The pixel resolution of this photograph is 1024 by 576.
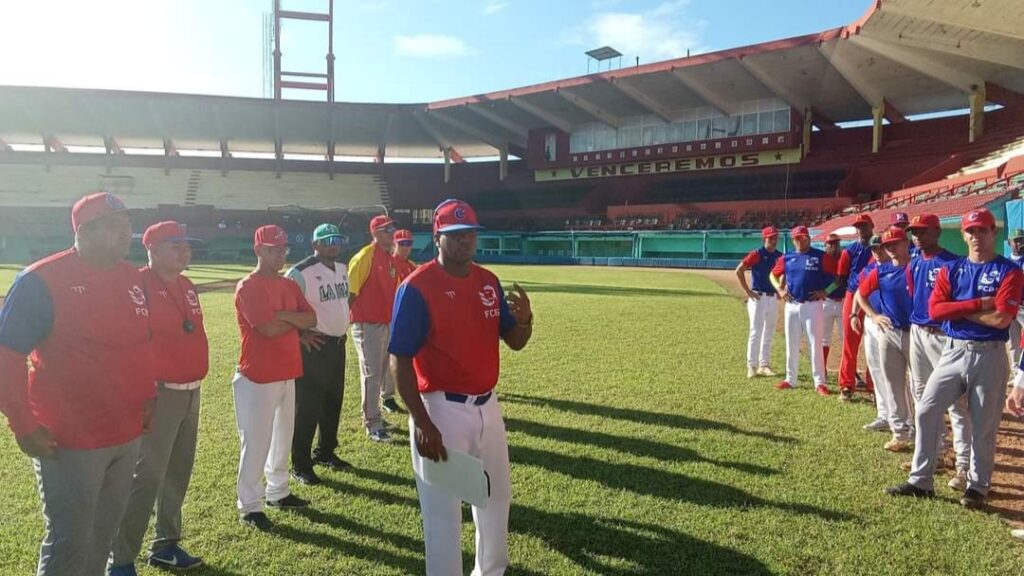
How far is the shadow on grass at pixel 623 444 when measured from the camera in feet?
17.4

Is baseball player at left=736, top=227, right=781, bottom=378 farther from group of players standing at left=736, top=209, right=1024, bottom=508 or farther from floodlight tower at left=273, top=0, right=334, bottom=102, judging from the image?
floodlight tower at left=273, top=0, right=334, bottom=102

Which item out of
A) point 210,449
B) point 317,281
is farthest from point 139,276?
point 210,449

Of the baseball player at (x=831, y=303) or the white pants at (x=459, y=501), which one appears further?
the baseball player at (x=831, y=303)

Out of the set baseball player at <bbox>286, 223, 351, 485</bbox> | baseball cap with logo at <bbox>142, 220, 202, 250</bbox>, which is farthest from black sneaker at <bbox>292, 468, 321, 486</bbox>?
baseball cap with logo at <bbox>142, 220, 202, 250</bbox>

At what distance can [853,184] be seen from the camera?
37.5 meters

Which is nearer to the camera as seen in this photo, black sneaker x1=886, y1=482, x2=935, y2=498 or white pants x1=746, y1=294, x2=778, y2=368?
black sneaker x1=886, y1=482, x2=935, y2=498

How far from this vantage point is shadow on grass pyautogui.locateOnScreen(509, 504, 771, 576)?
3625 mm

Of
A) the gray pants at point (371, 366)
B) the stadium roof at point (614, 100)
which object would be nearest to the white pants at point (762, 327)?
the gray pants at point (371, 366)

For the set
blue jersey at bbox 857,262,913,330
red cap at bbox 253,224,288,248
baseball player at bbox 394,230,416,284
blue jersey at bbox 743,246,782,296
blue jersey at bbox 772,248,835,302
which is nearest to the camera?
red cap at bbox 253,224,288,248

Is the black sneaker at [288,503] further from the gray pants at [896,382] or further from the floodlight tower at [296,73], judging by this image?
the floodlight tower at [296,73]

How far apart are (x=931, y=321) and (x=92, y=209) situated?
18.8 ft

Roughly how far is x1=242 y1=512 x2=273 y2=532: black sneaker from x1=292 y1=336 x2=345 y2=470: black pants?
72 cm

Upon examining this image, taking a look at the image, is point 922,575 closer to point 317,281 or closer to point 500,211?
point 317,281

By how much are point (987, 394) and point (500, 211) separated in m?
48.5
